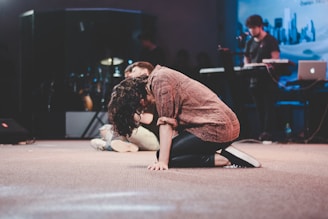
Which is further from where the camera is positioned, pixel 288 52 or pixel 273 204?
pixel 288 52

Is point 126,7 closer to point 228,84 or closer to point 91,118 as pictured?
point 91,118

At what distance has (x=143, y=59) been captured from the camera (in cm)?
648

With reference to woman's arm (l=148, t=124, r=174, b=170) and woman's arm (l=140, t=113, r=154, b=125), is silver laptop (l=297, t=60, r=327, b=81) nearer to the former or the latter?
woman's arm (l=140, t=113, r=154, b=125)

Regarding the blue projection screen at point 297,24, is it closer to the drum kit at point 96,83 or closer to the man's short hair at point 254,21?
the man's short hair at point 254,21

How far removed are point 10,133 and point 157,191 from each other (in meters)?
3.87

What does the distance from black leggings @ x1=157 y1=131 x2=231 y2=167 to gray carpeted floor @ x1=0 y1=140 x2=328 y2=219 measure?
0.42 feet

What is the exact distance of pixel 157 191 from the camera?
86.0 inches

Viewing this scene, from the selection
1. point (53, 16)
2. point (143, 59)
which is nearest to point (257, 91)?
point (143, 59)

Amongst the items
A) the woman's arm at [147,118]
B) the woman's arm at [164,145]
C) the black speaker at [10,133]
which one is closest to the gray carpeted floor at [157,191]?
the woman's arm at [164,145]

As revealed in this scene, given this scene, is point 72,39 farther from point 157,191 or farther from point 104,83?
point 157,191

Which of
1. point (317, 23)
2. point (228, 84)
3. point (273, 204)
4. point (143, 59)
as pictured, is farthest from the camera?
point (317, 23)

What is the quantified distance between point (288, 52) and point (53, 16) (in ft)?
11.0

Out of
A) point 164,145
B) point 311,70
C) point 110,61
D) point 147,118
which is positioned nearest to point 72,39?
point 110,61

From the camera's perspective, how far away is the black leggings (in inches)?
125
